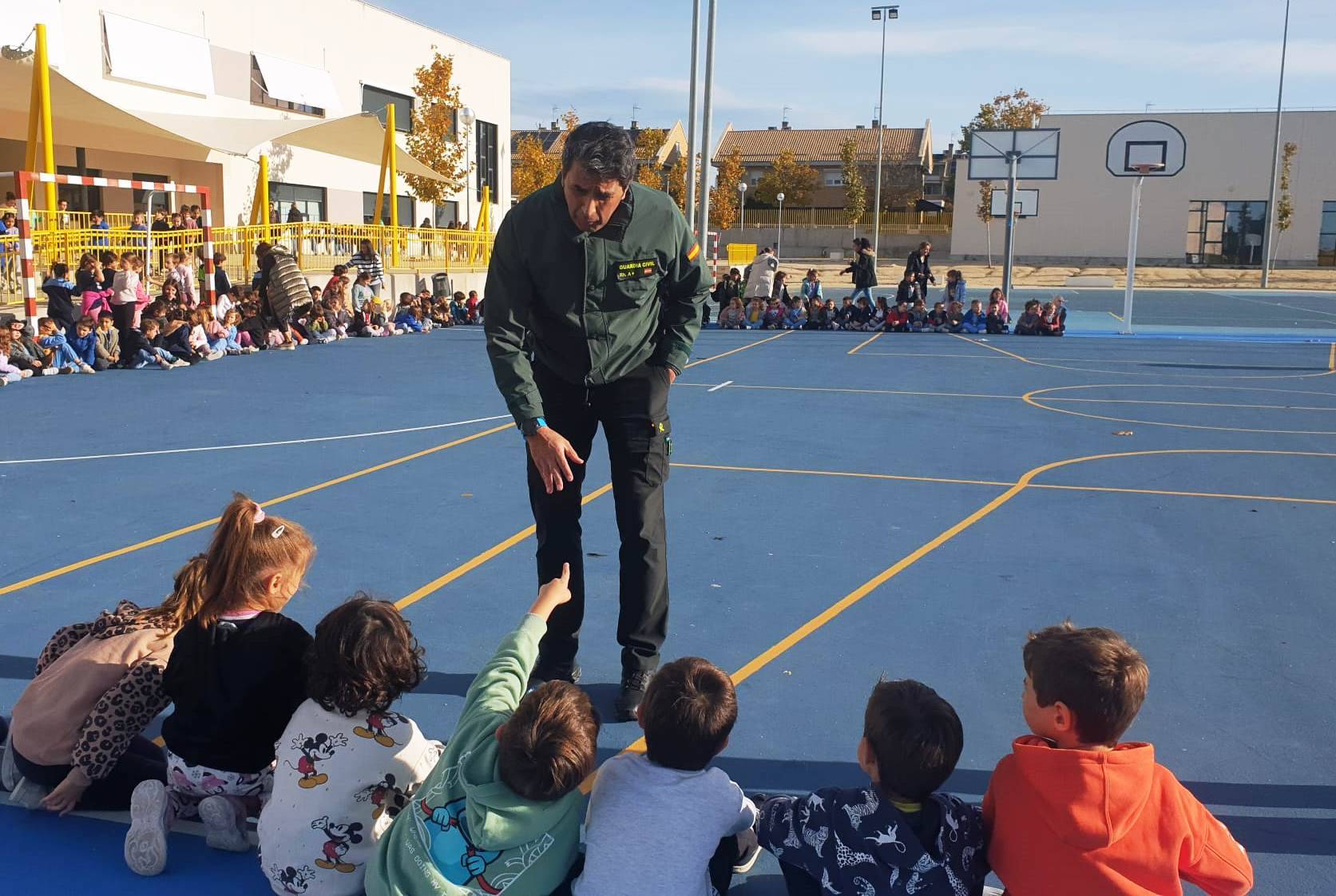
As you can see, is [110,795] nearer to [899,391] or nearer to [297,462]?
[297,462]

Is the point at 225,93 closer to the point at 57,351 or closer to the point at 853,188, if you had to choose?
the point at 57,351

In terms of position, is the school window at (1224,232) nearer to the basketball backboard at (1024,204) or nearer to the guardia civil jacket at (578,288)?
the basketball backboard at (1024,204)

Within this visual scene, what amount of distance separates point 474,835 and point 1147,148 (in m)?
29.3

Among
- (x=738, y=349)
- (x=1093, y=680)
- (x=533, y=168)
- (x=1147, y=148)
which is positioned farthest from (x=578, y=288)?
(x=533, y=168)

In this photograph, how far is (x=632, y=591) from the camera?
4.07 meters

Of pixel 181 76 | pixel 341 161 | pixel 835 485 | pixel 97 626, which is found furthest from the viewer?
pixel 341 161

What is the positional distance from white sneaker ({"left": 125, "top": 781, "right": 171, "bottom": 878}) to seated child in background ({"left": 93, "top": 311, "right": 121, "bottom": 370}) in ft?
41.4

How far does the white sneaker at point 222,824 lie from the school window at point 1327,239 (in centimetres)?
6237

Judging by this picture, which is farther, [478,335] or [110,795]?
[478,335]

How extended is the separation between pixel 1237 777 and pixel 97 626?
11.5ft

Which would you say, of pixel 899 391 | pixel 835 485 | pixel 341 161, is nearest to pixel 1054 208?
pixel 341 161

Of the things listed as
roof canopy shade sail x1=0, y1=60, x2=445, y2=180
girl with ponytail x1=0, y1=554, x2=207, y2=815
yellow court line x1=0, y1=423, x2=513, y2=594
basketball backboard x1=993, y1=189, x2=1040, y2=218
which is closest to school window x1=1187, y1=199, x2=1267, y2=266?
basketball backboard x1=993, y1=189, x2=1040, y2=218

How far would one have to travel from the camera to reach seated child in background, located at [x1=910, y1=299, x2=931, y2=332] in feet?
74.7

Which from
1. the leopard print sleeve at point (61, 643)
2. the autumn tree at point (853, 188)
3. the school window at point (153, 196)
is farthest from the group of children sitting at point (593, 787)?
the autumn tree at point (853, 188)
